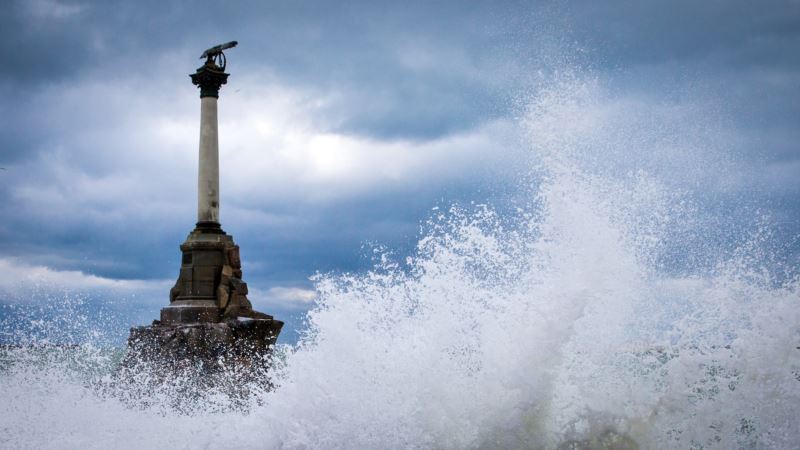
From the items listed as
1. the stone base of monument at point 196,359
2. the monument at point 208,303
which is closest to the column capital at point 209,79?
the monument at point 208,303

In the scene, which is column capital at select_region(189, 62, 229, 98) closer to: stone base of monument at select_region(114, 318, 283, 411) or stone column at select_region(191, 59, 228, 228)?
stone column at select_region(191, 59, 228, 228)

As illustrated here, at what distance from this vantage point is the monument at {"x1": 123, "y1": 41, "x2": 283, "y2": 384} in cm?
1769

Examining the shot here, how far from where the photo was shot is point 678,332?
7812 millimetres

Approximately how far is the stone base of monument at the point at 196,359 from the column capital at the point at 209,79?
6.17 m

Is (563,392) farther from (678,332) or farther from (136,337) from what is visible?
(136,337)

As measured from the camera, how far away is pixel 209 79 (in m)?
20.2

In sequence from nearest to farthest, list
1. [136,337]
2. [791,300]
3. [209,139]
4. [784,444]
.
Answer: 1. [784,444]
2. [791,300]
3. [136,337]
4. [209,139]

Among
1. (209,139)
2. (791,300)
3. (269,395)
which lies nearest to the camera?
(791,300)

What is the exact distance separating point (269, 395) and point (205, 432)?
0.87 metres

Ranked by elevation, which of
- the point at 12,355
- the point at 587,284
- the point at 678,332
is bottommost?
the point at 678,332

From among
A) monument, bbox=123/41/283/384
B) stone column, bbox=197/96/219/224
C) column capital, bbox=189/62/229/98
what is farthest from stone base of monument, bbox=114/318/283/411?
column capital, bbox=189/62/229/98

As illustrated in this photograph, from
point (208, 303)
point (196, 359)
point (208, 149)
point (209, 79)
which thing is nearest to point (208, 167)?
point (208, 149)

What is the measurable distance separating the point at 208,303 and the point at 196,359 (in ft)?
5.77

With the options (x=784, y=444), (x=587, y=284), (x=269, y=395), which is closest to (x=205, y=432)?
(x=269, y=395)
